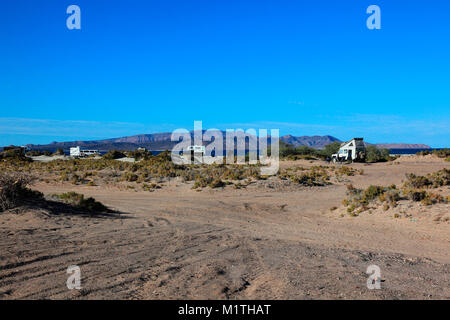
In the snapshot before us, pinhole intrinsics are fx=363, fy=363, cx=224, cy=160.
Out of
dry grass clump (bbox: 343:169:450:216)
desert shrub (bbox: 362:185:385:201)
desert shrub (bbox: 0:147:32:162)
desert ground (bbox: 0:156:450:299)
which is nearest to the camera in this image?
desert ground (bbox: 0:156:450:299)

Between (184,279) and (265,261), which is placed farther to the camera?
(265,261)

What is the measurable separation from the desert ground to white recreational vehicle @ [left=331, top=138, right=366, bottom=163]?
31.9m

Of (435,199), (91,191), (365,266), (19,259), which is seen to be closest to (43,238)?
(19,259)

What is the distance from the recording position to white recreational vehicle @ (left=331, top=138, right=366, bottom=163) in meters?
45.6

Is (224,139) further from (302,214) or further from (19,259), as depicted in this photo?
(19,259)

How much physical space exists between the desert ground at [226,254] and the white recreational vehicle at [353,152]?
31913mm

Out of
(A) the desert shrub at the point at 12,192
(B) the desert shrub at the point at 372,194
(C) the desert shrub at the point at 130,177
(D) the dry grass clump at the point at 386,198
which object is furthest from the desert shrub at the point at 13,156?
(B) the desert shrub at the point at 372,194

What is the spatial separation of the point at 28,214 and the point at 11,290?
19.9 ft

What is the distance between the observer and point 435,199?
47.4 feet

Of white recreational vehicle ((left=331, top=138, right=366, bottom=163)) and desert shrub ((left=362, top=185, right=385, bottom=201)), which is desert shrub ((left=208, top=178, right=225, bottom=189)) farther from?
white recreational vehicle ((left=331, top=138, right=366, bottom=163))

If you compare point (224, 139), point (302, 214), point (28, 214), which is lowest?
point (302, 214)

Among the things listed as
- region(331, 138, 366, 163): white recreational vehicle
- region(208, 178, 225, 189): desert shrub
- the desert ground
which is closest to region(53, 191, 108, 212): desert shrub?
the desert ground

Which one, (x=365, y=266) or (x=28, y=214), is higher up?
(x=28, y=214)

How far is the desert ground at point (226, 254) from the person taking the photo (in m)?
5.77
